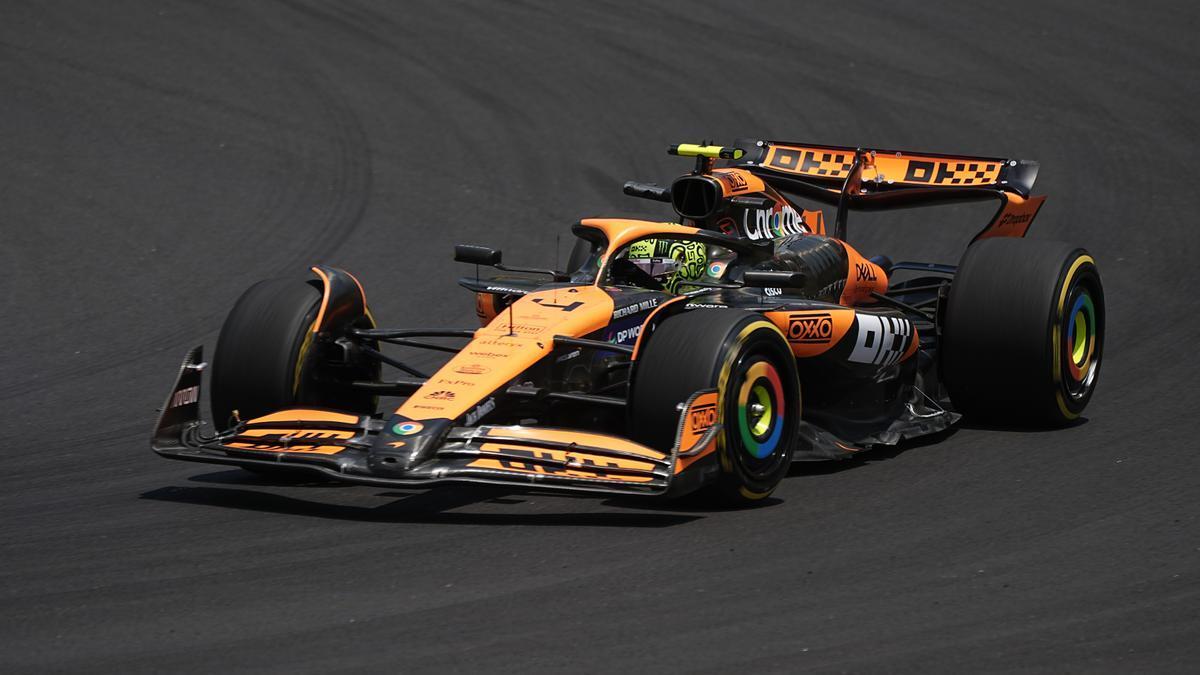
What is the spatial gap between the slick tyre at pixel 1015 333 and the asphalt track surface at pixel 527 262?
0.30 metres

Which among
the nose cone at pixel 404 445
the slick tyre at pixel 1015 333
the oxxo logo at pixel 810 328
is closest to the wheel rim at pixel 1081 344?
the slick tyre at pixel 1015 333

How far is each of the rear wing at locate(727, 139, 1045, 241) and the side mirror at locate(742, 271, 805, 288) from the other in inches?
85.0

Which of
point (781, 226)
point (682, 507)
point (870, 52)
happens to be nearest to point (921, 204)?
point (781, 226)

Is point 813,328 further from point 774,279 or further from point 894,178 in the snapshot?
point 894,178

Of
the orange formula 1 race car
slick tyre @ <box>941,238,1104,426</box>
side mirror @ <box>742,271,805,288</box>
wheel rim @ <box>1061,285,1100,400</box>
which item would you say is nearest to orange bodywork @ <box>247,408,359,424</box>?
the orange formula 1 race car

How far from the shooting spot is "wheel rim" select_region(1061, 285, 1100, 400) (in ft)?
30.3

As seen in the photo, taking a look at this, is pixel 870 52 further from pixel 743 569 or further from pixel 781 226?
pixel 743 569

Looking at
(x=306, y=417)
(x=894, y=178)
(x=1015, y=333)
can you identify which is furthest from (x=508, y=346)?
(x=894, y=178)

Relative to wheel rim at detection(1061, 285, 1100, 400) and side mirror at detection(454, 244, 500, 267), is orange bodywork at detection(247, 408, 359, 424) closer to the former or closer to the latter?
side mirror at detection(454, 244, 500, 267)

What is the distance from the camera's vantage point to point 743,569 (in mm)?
6352

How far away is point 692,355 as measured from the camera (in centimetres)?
724

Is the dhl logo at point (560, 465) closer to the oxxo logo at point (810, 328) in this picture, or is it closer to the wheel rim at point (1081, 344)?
the oxxo logo at point (810, 328)

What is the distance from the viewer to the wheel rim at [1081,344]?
30.3ft

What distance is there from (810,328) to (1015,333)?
1.40 metres
